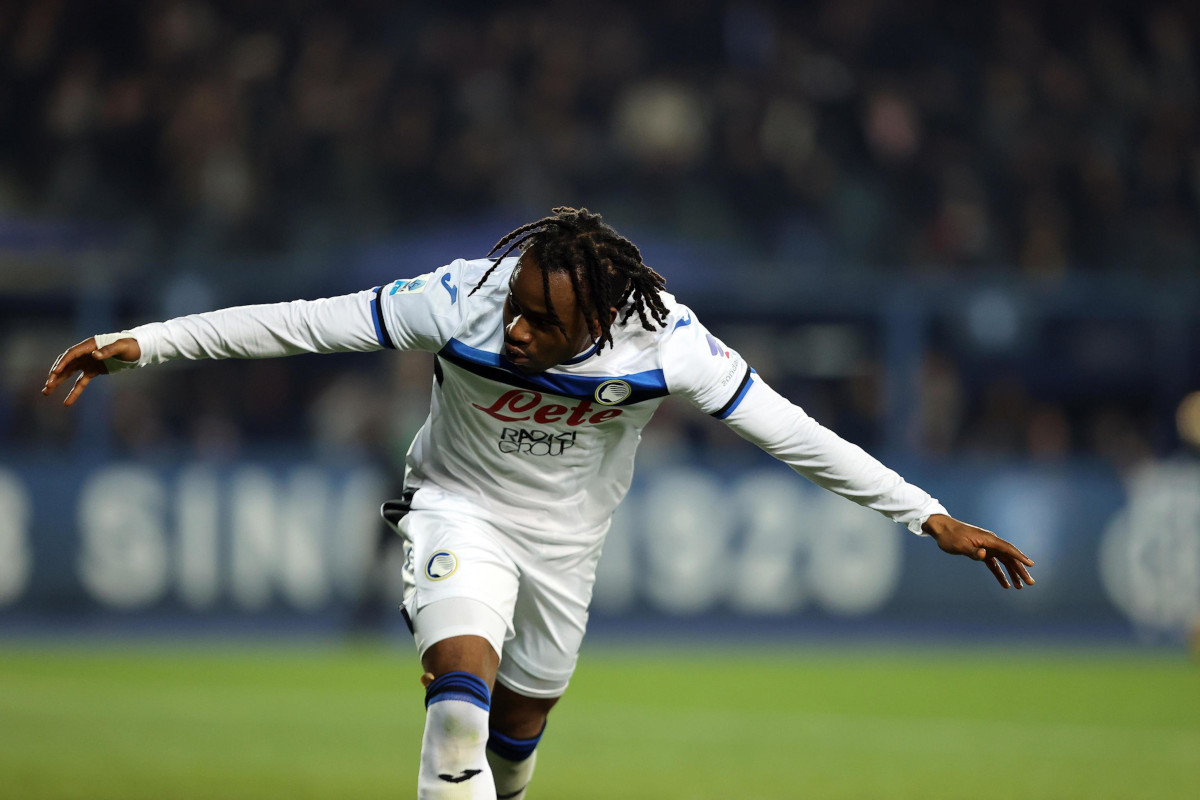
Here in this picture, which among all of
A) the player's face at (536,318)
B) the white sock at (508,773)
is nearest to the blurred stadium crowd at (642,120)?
the white sock at (508,773)

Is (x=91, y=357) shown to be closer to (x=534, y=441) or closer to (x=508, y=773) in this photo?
(x=534, y=441)

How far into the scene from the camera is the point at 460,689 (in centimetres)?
400

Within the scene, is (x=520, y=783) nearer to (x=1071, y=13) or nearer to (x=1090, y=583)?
(x=1090, y=583)

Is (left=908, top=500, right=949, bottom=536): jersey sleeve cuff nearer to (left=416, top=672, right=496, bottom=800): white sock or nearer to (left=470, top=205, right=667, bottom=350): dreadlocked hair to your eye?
Result: (left=470, top=205, right=667, bottom=350): dreadlocked hair

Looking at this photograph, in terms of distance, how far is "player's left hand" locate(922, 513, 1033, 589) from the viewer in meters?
4.26

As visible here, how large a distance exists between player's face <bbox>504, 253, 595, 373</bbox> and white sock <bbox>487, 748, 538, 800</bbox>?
1437 millimetres

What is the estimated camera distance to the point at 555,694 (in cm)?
483

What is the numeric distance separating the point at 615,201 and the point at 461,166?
1635 mm

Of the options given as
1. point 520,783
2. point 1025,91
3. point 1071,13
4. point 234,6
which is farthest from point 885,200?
A: point 520,783

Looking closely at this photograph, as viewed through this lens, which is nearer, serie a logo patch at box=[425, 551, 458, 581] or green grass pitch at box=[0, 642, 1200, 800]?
serie a logo patch at box=[425, 551, 458, 581]

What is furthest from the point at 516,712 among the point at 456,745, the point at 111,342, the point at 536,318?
the point at 111,342

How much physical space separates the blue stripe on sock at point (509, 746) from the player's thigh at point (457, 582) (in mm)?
491

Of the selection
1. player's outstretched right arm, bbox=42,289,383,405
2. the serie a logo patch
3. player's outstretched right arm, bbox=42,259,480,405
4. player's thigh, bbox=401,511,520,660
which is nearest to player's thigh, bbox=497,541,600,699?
player's thigh, bbox=401,511,520,660

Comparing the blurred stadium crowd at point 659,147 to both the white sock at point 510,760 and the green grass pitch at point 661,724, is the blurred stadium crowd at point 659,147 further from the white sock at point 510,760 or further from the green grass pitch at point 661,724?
the white sock at point 510,760
